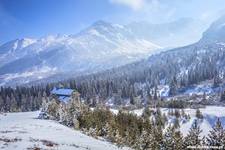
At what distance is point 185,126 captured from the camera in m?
127

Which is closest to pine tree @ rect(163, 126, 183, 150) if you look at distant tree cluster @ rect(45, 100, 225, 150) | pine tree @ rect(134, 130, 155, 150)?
distant tree cluster @ rect(45, 100, 225, 150)

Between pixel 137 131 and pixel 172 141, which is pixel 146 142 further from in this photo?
pixel 137 131

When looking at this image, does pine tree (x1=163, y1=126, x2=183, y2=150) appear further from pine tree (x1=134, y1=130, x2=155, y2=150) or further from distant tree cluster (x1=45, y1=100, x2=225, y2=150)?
pine tree (x1=134, y1=130, x2=155, y2=150)

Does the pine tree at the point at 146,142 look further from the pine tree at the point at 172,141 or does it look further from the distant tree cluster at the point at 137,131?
the pine tree at the point at 172,141

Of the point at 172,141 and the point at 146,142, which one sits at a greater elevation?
the point at 172,141

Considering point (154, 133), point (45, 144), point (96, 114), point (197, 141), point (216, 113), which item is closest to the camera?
point (45, 144)

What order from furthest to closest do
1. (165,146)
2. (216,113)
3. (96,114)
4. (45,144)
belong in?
(216,113) → (96,114) → (165,146) → (45,144)

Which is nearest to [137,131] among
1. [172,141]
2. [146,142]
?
[146,142]

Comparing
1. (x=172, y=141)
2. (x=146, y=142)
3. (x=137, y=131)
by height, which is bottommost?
(x=137, y=131)

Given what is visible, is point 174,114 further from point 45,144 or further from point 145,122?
point 45,144

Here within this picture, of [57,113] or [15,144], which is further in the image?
[57,113]

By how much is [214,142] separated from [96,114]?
53515 millimetres

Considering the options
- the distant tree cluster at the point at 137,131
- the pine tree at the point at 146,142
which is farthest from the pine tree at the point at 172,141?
the pine tree at the point at 146,142

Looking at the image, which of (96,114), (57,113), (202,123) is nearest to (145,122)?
(96,114)
